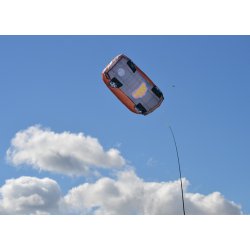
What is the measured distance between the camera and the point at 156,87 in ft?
79.7

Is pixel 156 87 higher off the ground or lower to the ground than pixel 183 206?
higher

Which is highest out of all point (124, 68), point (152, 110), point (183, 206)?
point (124, 68)
